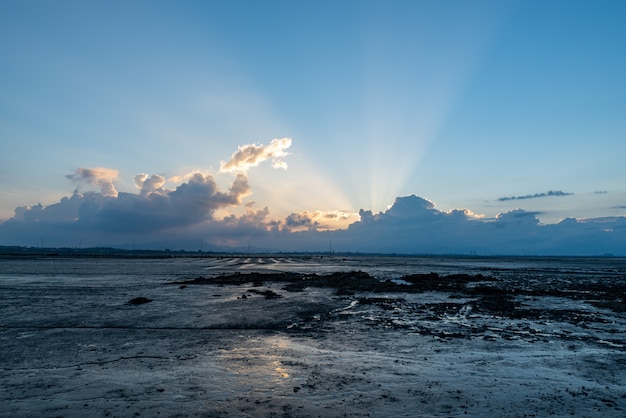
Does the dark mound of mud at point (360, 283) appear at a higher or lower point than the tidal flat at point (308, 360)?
lower

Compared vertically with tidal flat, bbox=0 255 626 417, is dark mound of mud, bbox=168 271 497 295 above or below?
below

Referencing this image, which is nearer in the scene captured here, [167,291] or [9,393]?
[9,393]

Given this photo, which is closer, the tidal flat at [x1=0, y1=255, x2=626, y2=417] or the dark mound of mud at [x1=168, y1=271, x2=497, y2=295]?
the tidal flat at [x1=0, y1=255, x2=626, y2=417]

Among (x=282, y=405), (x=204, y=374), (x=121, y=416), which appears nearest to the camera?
(x=121, y=416)

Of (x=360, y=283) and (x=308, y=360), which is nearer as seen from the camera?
(x=308, y=360)

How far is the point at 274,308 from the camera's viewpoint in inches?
1010

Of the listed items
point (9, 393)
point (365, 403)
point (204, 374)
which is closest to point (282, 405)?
point (365, 403)

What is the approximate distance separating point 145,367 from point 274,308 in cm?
1396

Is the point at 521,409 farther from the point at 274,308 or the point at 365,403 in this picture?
the point at 274,308

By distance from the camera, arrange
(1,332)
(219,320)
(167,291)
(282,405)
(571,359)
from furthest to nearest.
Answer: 1. (167,291)
2. (219,320)
3. (1,332)
4. (571,359)
5. (282,405)

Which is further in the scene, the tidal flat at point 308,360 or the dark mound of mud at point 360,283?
the dark mound of mud at point 360,283

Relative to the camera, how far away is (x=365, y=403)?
9281 mm

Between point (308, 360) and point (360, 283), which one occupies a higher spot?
point (308, 360)

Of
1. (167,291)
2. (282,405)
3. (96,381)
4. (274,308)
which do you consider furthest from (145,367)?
(167,291)
